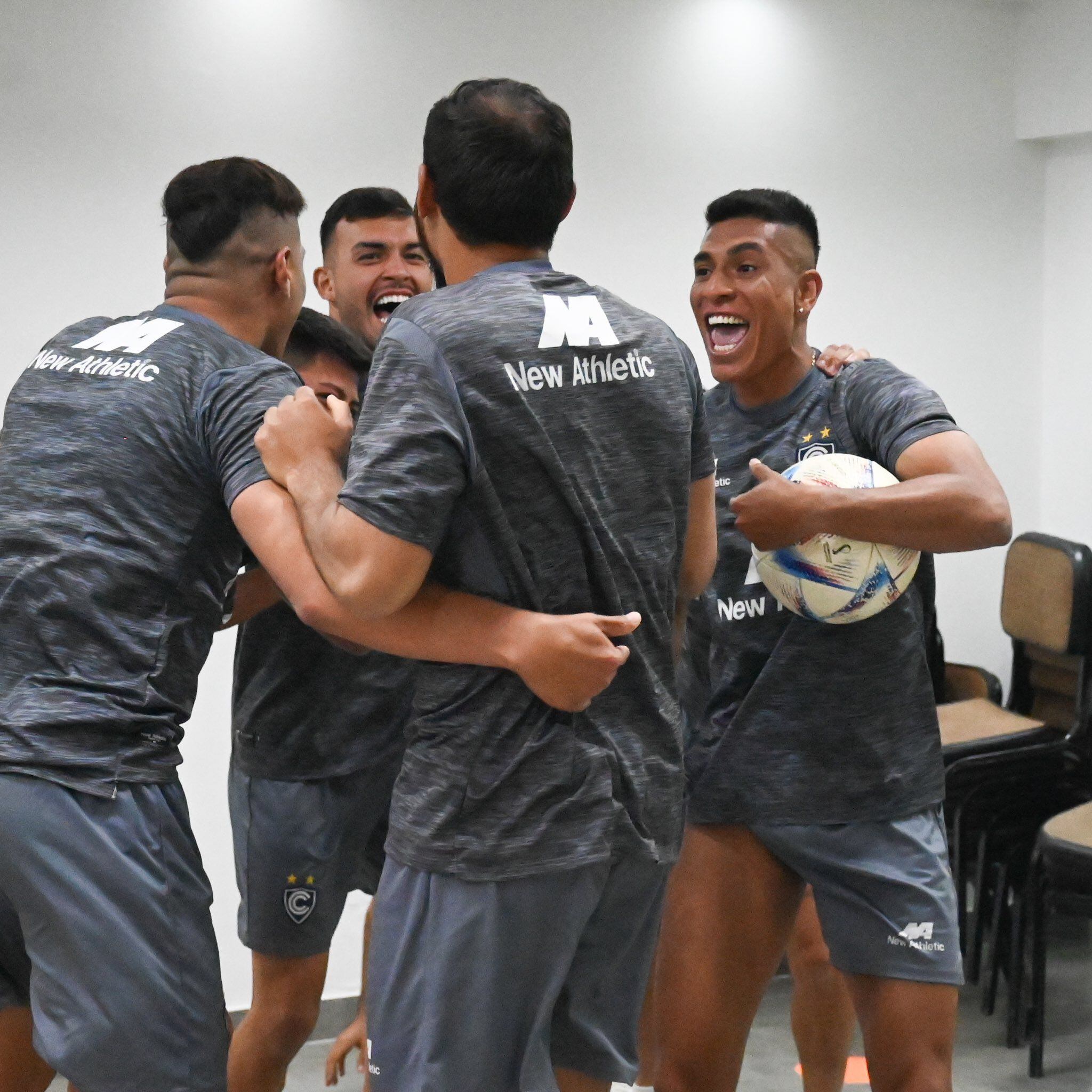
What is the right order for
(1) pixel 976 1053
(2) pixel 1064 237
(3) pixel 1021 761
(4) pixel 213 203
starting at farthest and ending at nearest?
(2) pixel 1064 237 → (3) pixel 1021 761 → (1) pixel 976 1053 → (4) pixel 213 203

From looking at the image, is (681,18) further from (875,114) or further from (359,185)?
(359,185)

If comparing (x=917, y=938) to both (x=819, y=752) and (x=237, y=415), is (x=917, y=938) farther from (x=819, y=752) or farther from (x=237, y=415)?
(x=237, y=415)

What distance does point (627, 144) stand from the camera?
15.3 ft

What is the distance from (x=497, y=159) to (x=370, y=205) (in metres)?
1.69

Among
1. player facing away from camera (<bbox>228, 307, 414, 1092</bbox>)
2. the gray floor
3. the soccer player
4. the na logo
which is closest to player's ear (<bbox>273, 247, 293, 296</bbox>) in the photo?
player facing away from camera (<bbox>228, 307, 414, 1092</bbox>)

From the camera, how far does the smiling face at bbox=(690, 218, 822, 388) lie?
2619 millimetres

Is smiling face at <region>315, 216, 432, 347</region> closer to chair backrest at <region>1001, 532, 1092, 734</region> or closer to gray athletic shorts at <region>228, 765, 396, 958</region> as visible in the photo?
gray athletic shorts at <region>228, 765, 396, 958</region>

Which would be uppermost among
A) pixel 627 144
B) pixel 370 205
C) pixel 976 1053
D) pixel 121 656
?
pixel 627 144

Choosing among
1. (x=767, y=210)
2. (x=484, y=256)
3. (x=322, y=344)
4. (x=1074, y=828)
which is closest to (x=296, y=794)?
(x=322, y=344)

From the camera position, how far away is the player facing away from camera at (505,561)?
1.73 m

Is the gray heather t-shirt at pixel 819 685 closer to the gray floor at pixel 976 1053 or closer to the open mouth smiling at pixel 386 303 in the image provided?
the open mouth smiling at pixel 386 303

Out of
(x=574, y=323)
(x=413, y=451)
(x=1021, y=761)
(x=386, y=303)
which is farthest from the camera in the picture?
(x=1021, y=761)

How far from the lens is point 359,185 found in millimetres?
4289

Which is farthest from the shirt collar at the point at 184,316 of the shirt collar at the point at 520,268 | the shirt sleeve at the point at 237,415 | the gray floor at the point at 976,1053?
→ the gray floor at the point at 976,1053
